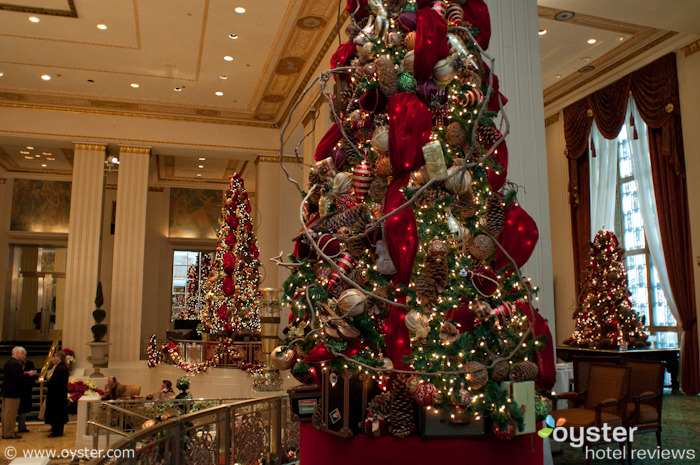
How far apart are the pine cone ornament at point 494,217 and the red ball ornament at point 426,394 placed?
94cm

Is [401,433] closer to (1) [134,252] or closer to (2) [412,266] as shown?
(2) [412,266]

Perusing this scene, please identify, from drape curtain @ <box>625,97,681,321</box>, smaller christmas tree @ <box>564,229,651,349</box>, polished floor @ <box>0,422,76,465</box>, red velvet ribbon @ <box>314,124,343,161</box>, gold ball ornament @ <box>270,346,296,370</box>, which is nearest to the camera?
gold ball ornament @ <box>270,346,296,370</box>

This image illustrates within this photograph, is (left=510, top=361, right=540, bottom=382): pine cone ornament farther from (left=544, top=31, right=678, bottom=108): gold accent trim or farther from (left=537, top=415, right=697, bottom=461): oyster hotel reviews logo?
(left=544, top=31, right=678, bottom=108): gold accent trim

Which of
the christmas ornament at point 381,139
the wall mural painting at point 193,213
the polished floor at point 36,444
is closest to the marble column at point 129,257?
the polished floor at point 36,444

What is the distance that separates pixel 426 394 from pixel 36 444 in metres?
9.46

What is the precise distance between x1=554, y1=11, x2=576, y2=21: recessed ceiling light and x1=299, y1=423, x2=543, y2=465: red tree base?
9778mm

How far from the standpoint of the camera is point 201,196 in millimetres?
22969

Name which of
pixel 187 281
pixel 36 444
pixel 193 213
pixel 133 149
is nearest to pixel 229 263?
pixel 133 149

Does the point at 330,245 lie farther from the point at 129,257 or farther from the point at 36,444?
the point at 129,257

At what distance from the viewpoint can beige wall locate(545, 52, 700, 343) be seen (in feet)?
36.2

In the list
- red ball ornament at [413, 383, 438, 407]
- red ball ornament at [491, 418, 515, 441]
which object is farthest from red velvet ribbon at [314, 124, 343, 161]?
red ball ornament at [491, 418, 515, 441]

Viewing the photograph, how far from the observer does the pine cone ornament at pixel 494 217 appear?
127 inches

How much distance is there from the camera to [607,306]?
1200 centimetres

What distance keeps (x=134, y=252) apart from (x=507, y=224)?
14617 mm
